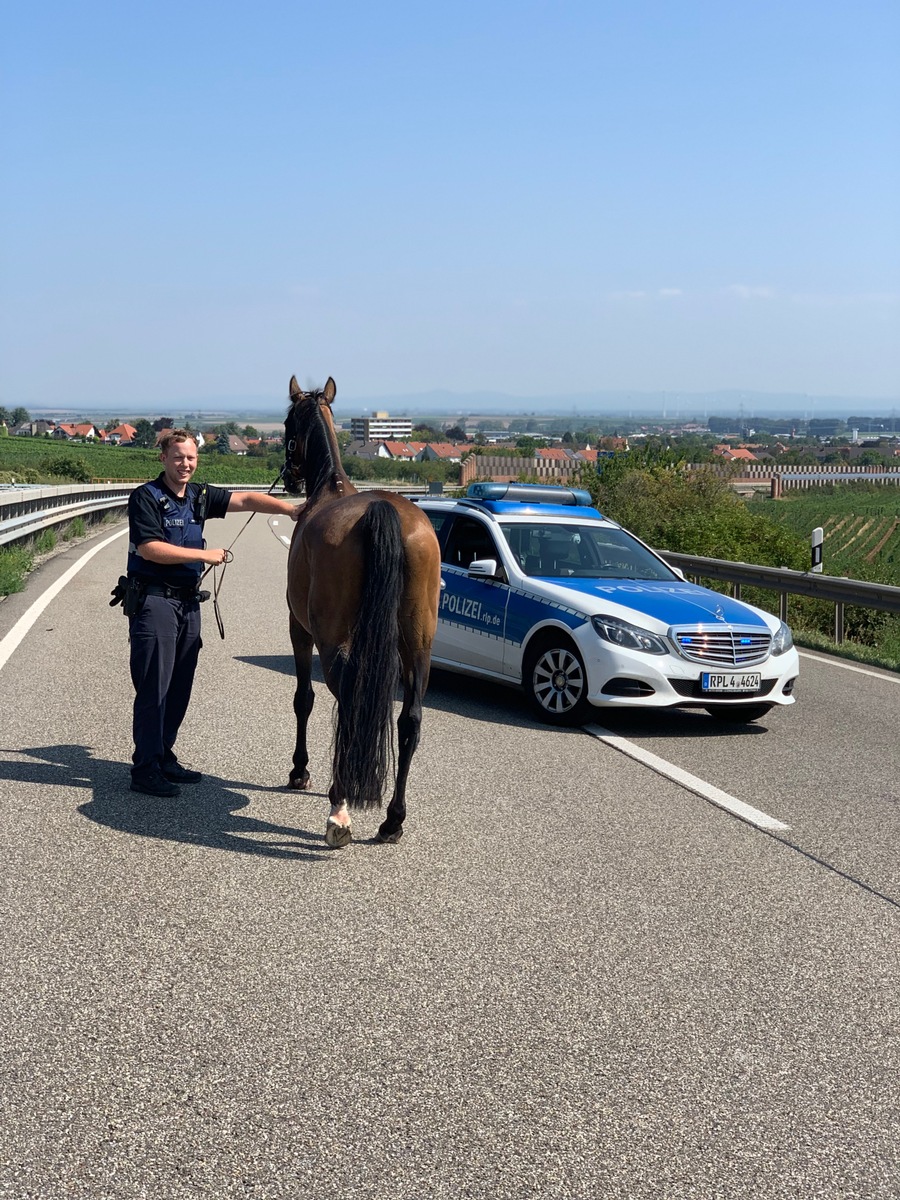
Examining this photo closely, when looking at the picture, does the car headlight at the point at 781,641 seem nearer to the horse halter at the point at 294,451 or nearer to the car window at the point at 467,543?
the car window at the point at 467,543

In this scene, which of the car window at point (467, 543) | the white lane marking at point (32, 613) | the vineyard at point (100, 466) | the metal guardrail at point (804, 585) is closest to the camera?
the car window at point (467, 543)

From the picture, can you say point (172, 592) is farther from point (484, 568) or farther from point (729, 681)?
point (729, 681)

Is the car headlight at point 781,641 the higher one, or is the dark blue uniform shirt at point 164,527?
the dark blue uniform shirt at point 164,527

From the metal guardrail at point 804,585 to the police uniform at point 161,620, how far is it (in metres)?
8.50

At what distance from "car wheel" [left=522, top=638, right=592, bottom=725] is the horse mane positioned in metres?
2.75

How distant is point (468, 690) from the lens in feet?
38.4

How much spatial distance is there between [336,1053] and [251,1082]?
0.32 m

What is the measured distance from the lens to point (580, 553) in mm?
11469

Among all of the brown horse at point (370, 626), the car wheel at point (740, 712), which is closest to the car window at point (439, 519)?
the car wheel at point (740, 712)

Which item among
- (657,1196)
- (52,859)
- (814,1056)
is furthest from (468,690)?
(657,1196)

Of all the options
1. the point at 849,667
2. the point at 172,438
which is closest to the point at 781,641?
the point at 849,667

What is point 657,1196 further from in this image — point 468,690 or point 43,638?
point 43,638

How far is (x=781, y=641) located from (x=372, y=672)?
15.1 ft

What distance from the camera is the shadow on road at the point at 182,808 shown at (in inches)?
260
